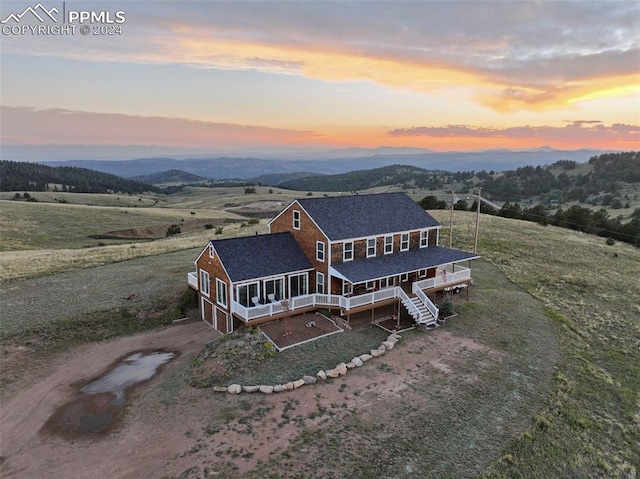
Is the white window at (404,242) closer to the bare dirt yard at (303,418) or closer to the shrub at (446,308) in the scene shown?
the shrub at (446,308)

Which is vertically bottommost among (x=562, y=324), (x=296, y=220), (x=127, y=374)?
(x=127, y=374)

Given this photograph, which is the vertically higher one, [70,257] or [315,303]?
[315,303]

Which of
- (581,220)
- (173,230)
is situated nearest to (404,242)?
(173,230)

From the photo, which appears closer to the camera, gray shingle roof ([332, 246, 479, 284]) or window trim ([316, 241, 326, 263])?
gray shingle roof ([332, 246, 479, 284])

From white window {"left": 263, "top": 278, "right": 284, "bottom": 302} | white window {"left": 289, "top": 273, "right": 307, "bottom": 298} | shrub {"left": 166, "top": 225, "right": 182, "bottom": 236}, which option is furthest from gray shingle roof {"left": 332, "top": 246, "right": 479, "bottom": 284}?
shrub {"left": 166, "top": 225, "right": 182, "bottom": 236}

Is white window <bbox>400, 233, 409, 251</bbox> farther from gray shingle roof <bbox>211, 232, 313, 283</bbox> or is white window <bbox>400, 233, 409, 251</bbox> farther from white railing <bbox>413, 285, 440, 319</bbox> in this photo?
gray shingle roof <bbox>211, 232, 313, 283</bbox>

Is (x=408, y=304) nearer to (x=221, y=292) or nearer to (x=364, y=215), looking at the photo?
(x=364, y=215)
